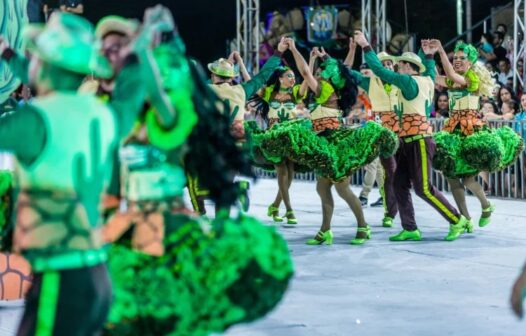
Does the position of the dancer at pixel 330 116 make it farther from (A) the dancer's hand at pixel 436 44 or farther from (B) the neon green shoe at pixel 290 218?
(B) the neon green shoe at pixel 290 218

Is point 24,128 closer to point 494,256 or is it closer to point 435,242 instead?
point 494,256

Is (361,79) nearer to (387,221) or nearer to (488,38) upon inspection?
(387,221)

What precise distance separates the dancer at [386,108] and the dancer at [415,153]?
19cm

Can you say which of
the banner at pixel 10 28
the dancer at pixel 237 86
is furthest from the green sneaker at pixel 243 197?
the dancer at pixel 237 86

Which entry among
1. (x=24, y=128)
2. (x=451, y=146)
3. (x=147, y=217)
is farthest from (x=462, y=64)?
(x=24, y=128)

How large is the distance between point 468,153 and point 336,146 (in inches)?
55.0

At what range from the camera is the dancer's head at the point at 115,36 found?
14.2 feet

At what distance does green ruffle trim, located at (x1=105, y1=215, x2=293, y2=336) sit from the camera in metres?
4.05

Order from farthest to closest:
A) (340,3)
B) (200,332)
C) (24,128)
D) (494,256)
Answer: (340,3) < (494,256) < (200,332) < (24,128)

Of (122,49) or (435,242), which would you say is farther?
(435,242)

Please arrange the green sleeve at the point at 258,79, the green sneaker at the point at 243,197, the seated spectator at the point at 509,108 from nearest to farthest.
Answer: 1. the green sneaker at the point at 243,197
2. the green sleeve at the point at 258,79
3. the seated spectator at the point at 509,108

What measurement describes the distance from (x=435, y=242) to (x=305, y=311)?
10.8 feet

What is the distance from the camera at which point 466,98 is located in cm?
1014

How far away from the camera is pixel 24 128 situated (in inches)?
142
